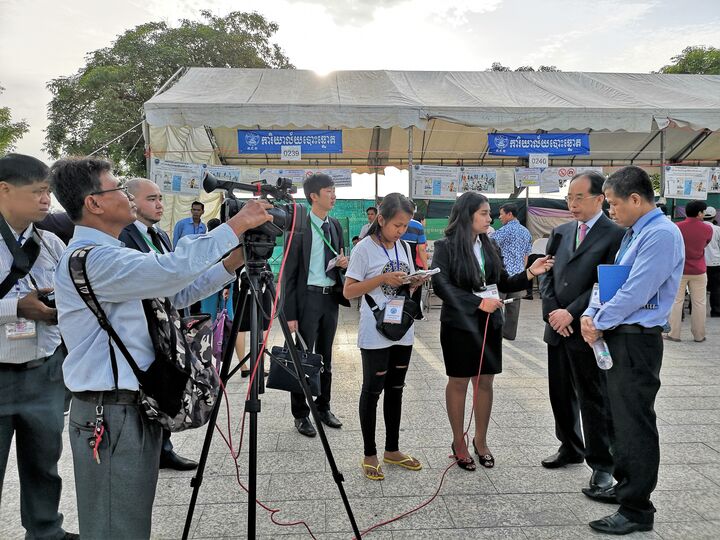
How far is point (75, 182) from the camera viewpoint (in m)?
1.58

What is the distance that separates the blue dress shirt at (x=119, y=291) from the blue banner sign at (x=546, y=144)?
7.80 metres

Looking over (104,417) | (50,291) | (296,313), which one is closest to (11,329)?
(50,291)

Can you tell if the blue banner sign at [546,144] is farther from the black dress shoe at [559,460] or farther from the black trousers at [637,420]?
the black trousers at [637,420]

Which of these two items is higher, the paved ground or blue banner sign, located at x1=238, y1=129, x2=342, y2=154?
blue banner sign, located at x1=238, y1=129, x2=342, y2=154

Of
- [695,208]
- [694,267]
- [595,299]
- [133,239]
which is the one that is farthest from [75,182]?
[695,208]

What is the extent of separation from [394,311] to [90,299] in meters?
1.71

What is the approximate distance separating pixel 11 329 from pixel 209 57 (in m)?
19.7

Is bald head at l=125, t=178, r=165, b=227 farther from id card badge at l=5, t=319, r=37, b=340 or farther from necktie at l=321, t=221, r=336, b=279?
necktie at l=321, t=221, r=336, b=279

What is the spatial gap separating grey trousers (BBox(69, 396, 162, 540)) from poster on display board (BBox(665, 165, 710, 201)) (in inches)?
394

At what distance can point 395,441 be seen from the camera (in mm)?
3121

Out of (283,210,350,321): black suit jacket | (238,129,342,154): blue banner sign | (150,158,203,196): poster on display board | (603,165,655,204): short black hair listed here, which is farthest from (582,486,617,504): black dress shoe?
(150,158,203,196): poster on display board

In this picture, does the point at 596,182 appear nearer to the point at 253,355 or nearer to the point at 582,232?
the point at 582,232

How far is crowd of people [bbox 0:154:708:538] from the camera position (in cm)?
153

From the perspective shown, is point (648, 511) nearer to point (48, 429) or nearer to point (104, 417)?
point (104, 417)
